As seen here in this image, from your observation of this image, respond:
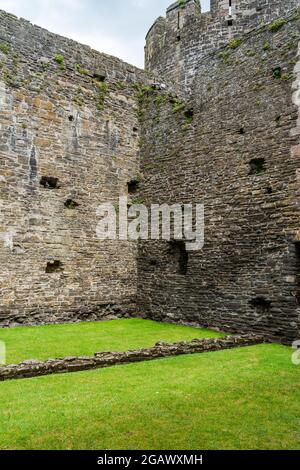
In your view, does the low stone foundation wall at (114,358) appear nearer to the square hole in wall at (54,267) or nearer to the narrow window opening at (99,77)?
the square hole in wall at (54,267)

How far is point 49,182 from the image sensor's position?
529 inches

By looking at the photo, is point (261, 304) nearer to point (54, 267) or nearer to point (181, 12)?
point (54, 267)

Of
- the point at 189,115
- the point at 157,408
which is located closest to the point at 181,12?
the point at 189,115

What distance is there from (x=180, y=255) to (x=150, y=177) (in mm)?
2913

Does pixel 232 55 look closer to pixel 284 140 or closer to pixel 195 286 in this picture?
pixel 284 140

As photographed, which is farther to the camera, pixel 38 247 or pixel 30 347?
pixel 38 247

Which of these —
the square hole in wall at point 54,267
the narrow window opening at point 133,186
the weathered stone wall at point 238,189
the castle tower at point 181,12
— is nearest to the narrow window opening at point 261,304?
the weathered stone wall at point 238,189

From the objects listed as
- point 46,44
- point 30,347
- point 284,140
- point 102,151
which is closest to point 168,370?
point 30,347

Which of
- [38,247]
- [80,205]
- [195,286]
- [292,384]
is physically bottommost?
[292,384]

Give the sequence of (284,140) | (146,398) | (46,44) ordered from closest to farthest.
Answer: (146,398), (284,140), (46,44)

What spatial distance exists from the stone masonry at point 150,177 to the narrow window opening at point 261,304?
0.11 feet

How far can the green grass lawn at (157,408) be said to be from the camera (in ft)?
15.3

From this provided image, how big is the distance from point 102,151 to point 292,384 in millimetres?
9891
